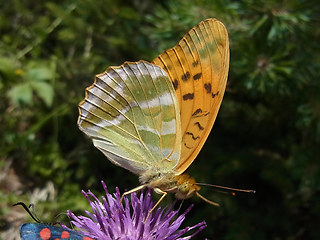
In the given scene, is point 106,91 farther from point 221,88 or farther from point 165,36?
point 165,36

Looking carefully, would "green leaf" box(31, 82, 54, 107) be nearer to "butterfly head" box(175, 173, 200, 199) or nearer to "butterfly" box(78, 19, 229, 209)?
"butterfly" box(78, 19, 229, 209)

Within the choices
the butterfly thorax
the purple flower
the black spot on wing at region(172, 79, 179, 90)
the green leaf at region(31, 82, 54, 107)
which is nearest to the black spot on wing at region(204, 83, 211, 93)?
the black spot on wing at region(172, 79, 179, 90)

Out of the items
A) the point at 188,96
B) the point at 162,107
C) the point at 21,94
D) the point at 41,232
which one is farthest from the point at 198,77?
the point at 21,94

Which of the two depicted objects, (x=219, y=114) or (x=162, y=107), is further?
(x=219, y=114)

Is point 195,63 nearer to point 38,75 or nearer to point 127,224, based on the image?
point 127,224

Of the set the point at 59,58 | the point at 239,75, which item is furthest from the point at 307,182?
the point at 59,58

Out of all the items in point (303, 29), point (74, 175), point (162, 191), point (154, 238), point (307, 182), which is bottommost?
point (307, 182)
